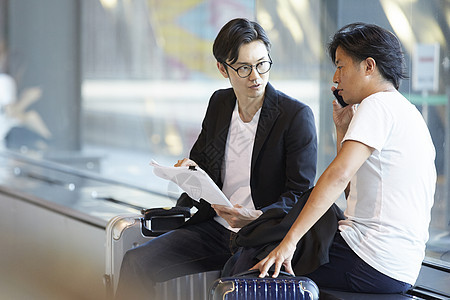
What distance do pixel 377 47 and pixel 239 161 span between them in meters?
0.81

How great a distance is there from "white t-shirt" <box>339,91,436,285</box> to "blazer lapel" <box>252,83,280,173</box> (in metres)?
0.52

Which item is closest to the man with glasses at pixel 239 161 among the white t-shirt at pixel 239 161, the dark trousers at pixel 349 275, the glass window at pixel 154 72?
the white t-shirt at pixel 239 161

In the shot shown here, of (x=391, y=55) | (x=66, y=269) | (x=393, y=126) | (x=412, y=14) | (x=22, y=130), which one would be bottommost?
(x=66, y=269)

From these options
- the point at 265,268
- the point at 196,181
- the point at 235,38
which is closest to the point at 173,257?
A: the point at 196,181

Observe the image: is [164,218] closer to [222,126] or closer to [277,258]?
[222,126]

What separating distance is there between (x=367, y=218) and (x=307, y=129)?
1.73ft

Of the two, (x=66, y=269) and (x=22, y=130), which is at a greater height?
(x=22, y=130)

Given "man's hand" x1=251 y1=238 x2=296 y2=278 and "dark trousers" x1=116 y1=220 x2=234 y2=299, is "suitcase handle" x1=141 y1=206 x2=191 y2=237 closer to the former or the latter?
"dark trousers" x1=116 y1=220 x2=234 y2=299

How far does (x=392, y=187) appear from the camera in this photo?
2.05 metres

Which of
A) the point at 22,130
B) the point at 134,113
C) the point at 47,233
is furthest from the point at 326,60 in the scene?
the point at 22,130

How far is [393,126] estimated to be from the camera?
2.02 meters

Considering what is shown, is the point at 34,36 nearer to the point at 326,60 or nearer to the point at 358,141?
the point at 326,60

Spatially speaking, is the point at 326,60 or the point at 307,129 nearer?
the point at 307,129

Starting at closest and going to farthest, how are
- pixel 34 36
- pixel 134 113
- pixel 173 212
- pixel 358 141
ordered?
pixel 358 141, pixel 173 212, pixel 134 113, pixel 34 36
